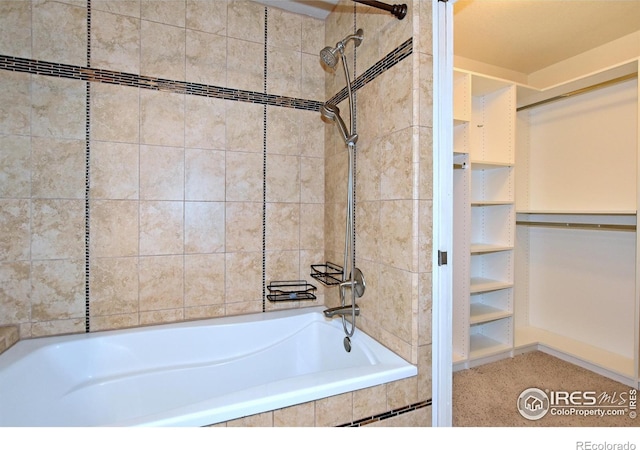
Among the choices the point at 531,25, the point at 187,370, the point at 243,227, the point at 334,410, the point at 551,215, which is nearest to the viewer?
the point at 334,410

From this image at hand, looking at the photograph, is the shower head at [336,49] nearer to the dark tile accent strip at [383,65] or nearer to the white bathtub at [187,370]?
the dark tile accent strip at [383,65]

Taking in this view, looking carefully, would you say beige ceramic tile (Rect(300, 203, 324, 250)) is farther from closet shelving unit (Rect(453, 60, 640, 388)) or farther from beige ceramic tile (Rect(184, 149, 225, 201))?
closet shelving unit (Rect(453, 60, 640, 388))

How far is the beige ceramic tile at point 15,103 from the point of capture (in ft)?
4.94

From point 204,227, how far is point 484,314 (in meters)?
2.28

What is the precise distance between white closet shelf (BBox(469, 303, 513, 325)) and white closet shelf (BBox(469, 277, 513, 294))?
21cm

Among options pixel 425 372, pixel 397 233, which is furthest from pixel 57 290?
pixel 425 372

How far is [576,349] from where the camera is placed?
2.47 m

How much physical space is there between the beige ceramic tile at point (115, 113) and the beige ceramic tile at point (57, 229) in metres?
0.40

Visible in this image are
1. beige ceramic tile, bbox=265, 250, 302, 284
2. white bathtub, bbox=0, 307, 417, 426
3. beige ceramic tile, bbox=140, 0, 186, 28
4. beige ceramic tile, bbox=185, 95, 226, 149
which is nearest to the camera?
white bathtub, bbox=0, 307, 417, 426

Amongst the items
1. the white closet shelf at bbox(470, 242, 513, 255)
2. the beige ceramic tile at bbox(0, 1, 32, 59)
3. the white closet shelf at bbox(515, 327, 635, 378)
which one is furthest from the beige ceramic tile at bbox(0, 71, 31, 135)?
the white closet shelf at bbox(515, 327, 635, 378)

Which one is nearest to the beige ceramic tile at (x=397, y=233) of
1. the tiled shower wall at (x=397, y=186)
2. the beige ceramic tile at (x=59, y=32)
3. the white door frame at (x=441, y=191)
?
the tiled shower wall at (x=397, y=186)

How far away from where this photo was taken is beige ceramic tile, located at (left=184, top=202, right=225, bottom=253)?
72.7 inches

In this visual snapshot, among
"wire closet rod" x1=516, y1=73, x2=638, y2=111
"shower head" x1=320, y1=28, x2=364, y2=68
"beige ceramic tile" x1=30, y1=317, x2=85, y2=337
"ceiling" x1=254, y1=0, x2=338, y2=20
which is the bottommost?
"beige ceramic tile" x1=30, y1=317, x2=85, y2=337

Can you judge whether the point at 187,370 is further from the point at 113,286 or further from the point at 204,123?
the point at 204,123
